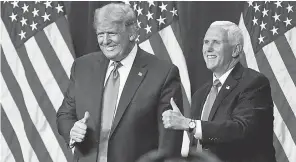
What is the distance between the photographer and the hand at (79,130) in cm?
251

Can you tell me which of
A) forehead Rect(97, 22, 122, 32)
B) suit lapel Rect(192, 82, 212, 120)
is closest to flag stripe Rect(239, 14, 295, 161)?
suit lapel Rect(192, 82, 212, 120)

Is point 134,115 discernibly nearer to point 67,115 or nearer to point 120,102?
point 120,102

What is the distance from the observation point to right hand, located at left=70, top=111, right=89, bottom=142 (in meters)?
2.51

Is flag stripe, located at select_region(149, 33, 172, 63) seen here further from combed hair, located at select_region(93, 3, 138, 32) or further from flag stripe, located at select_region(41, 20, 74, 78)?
combed hair, located at select_region(93, 3, 138, 32)

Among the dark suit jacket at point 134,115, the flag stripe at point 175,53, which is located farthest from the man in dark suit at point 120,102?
the flag stripe at point 175,53

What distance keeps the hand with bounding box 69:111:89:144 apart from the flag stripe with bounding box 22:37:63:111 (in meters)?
1.61

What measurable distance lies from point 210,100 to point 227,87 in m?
0.13

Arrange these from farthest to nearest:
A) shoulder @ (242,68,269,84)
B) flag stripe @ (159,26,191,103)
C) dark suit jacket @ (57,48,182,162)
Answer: flag stripe @ (159,26,191,103), shoulder @ (242,68,269,84), dark suit jacket @ (57,48,182,162)

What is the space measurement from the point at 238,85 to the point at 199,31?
4.23 feet

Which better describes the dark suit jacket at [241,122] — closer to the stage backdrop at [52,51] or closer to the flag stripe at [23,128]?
the stage backdrop at [52,51]

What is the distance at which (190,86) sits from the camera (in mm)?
4109

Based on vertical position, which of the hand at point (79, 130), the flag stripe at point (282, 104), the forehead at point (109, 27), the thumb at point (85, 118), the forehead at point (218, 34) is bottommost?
the flag stripe at point (282, 104)

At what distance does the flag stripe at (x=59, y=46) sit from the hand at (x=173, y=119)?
170 centimetres

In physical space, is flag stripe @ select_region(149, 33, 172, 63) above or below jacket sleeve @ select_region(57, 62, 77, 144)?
above
